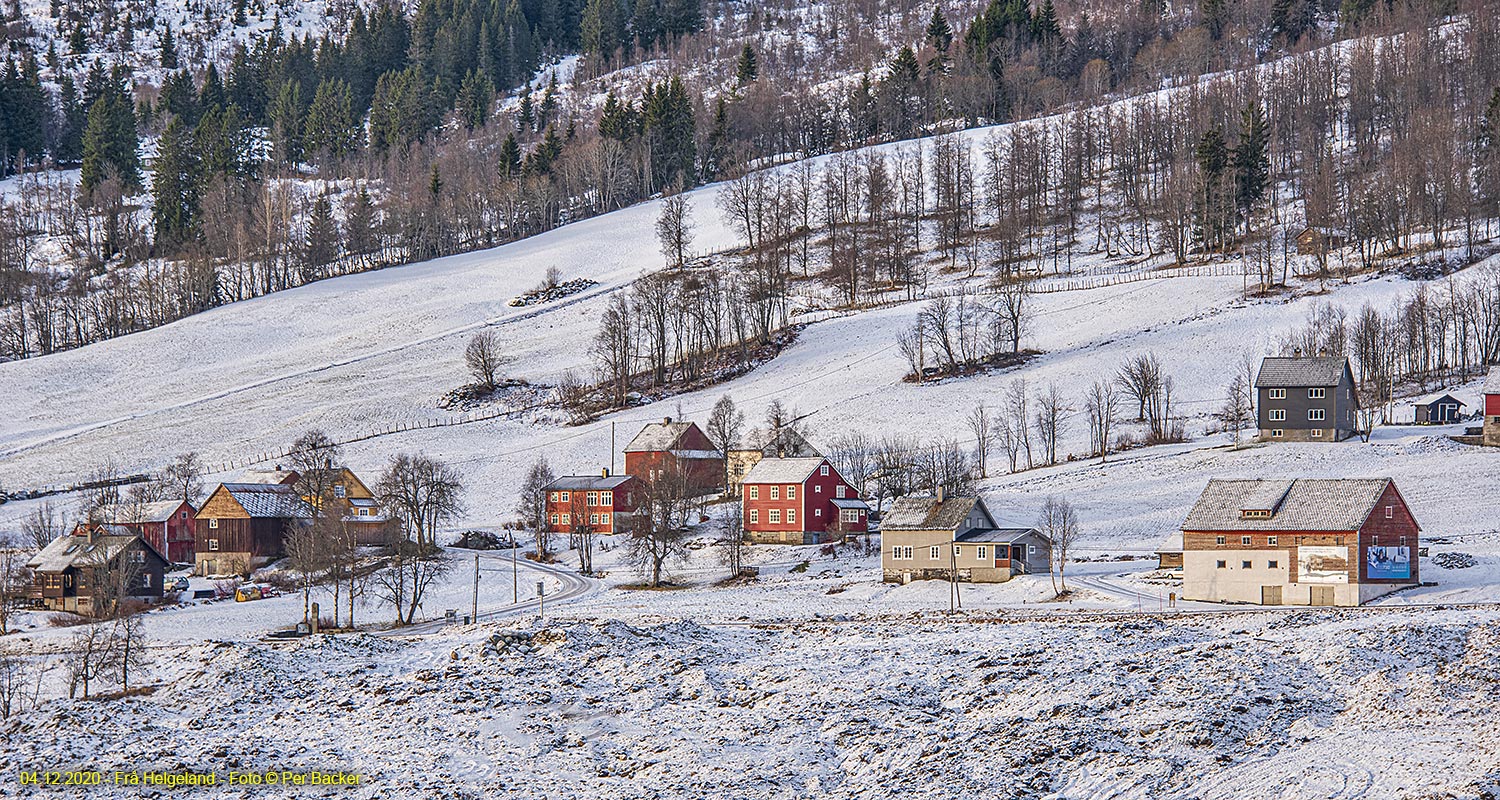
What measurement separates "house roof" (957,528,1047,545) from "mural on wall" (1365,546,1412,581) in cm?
Result: 1511

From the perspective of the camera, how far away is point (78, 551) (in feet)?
235

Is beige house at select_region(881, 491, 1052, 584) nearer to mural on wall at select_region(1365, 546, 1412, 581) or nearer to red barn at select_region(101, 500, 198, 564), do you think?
mural on wall at select_region(1365, 546, 1412, 581)

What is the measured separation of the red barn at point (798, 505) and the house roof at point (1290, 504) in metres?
25.1

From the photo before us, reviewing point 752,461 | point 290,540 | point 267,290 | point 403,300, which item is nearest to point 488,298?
point 403,300

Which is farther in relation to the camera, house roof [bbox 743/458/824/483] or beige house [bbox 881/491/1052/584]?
house roof [bbox 743/458/824/483]

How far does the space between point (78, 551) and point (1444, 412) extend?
75.5 m

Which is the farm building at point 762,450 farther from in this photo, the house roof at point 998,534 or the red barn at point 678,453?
the house roof at point 998,534

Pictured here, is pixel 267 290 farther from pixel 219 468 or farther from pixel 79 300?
pixel 219 468

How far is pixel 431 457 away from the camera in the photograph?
105375mm

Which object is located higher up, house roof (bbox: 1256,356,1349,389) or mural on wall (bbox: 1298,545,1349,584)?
house roof (bbox: 1256,356,1349,389)

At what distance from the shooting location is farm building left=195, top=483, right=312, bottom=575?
84188 mm

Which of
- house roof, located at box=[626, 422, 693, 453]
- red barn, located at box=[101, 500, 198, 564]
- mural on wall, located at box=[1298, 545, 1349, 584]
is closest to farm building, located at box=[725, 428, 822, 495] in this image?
house roof, located at box=[626, 422, 693, 453]

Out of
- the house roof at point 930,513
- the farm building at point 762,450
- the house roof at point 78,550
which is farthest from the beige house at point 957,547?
the house roof at point 78,550

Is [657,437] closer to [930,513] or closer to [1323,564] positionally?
[930,513]
